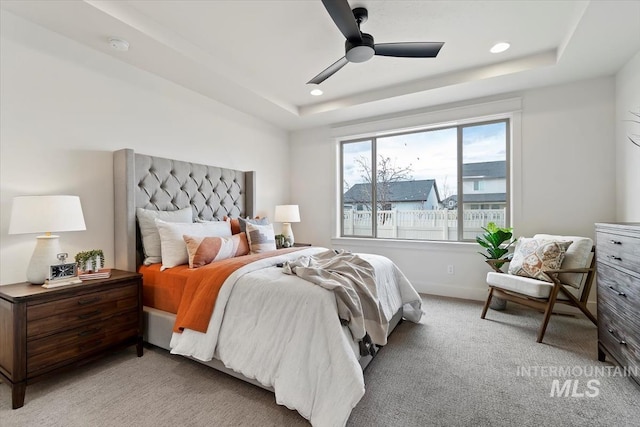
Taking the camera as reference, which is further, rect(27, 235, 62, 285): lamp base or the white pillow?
the white pillow

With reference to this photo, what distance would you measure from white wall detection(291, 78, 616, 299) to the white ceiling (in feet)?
0.95

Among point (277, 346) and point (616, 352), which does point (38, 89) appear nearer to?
point (277, 346)

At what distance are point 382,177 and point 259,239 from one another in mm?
2409

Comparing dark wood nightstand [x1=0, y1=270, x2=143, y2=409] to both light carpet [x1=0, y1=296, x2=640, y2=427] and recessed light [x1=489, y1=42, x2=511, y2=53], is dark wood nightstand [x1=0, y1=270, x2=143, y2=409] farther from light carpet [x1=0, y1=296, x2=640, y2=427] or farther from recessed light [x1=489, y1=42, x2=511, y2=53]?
recessed light [x1=489, y1=42, x2=511, y2=53]

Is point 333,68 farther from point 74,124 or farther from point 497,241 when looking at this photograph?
point 497,241

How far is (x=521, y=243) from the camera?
3146 millimetres

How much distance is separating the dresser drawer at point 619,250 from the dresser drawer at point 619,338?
0.37 m

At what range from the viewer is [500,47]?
279 cm

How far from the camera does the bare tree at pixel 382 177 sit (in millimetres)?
4520

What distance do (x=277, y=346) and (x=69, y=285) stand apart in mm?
1524

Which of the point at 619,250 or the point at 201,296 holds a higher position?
the point at 619,250

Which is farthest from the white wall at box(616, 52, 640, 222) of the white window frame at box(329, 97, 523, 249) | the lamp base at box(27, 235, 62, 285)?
the lamp base at box(27, 235, 62, 285)

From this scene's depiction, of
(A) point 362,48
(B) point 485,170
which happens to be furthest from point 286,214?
(B) point 485,170

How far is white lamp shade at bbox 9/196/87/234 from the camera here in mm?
1889
